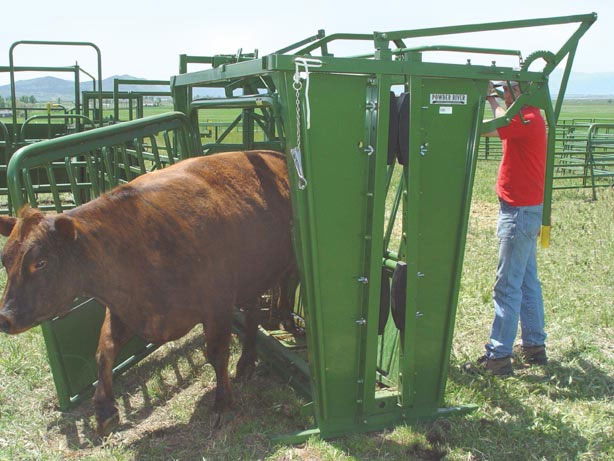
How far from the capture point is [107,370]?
4.01 metres

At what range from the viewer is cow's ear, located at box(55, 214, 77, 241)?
3361 mm

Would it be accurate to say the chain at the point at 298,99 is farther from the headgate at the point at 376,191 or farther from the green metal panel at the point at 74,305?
the green metal panel at the point at 74,305

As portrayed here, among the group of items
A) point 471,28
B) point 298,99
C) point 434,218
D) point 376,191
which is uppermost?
point 471,28

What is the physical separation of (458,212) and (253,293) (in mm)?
1629

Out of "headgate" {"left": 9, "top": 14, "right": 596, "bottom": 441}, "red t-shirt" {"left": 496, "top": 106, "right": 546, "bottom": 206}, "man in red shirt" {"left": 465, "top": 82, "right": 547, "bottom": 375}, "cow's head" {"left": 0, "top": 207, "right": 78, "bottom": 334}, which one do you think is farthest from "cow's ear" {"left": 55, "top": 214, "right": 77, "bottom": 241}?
"red t-shirt" {"left": 496, "top": 106, "right": 546, "bottom": 206}

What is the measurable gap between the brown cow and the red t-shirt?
1.66 m

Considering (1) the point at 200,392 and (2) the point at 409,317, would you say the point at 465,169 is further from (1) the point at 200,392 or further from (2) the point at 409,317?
(1) the point at 200,392

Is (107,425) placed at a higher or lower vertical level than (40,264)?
lower

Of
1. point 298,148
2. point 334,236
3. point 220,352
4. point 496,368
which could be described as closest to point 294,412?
point 220,352

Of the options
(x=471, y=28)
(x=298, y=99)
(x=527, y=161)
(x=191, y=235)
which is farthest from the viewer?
(x=527, y=161)

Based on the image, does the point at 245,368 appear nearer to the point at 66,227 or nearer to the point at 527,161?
the point at 66,227

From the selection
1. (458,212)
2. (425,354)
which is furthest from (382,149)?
(425,354)

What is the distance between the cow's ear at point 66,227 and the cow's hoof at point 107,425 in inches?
46.6

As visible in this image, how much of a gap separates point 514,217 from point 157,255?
2.57 metres
